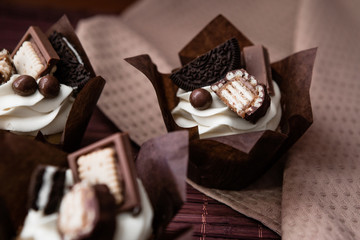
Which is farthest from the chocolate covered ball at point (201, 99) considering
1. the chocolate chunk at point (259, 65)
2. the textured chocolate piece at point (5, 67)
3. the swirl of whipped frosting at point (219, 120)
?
the textured chocolate piece at point (5, 67)

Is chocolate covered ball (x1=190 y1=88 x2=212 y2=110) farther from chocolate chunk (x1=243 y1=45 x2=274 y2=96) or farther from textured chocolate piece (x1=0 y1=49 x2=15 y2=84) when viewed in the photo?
textured chocolate piece (x1=0 y1=49 x2=15 y2=84)

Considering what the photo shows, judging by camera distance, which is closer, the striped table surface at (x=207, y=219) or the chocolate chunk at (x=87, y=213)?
the chocolate chunk at (x=87, y=213)

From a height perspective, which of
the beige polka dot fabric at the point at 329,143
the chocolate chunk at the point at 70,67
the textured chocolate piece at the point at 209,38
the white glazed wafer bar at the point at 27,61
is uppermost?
the white glazed wafer bar at the point at 27,61

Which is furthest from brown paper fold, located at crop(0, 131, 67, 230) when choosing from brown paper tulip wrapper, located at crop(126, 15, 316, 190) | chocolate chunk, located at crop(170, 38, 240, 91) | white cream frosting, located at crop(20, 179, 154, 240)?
chocolate chunk, located at crop(170, 38, 240, 91)

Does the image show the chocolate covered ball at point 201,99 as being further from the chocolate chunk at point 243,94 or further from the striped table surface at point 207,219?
the striped table surface at point 207,219

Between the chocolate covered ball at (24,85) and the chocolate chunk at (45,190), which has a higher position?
the chocolate covered ball at (24,85)

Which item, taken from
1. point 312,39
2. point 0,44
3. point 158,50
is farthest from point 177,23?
point 0,44
